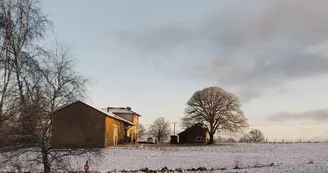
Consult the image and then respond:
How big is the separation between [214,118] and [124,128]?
60.7 ft

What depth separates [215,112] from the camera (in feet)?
271

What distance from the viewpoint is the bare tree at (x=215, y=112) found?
8194 centimetres

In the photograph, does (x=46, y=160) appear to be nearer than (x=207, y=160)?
Yes

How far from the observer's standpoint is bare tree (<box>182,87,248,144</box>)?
81938mm

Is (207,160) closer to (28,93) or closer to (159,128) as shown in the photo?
(28,93)

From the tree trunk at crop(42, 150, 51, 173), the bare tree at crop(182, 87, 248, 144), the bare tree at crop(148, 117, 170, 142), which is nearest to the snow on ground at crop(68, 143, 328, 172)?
the tree trunk at crop(42, 150, 51, 173)

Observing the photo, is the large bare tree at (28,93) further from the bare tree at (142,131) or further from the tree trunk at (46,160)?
the bare tree at (142,131)

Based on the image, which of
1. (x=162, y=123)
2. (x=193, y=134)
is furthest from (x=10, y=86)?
(x=162, y=123)

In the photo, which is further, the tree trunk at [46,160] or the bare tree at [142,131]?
the bare tree at [142,131]

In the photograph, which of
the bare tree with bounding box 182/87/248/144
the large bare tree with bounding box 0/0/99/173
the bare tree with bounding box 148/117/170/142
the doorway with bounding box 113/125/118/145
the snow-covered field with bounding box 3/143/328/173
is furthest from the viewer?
the bare tree with bounding box 148/117/170/142

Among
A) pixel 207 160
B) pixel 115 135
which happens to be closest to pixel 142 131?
pixel 115 135

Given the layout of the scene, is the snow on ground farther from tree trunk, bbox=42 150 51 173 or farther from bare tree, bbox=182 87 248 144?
bare tree, bbox=182 87 248 144

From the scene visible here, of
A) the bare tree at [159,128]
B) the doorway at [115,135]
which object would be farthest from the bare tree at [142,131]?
the doorway at [115,135]

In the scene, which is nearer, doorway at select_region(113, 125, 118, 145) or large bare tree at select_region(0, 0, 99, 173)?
large bare tree at select_region(0, 0, 99, 173)
